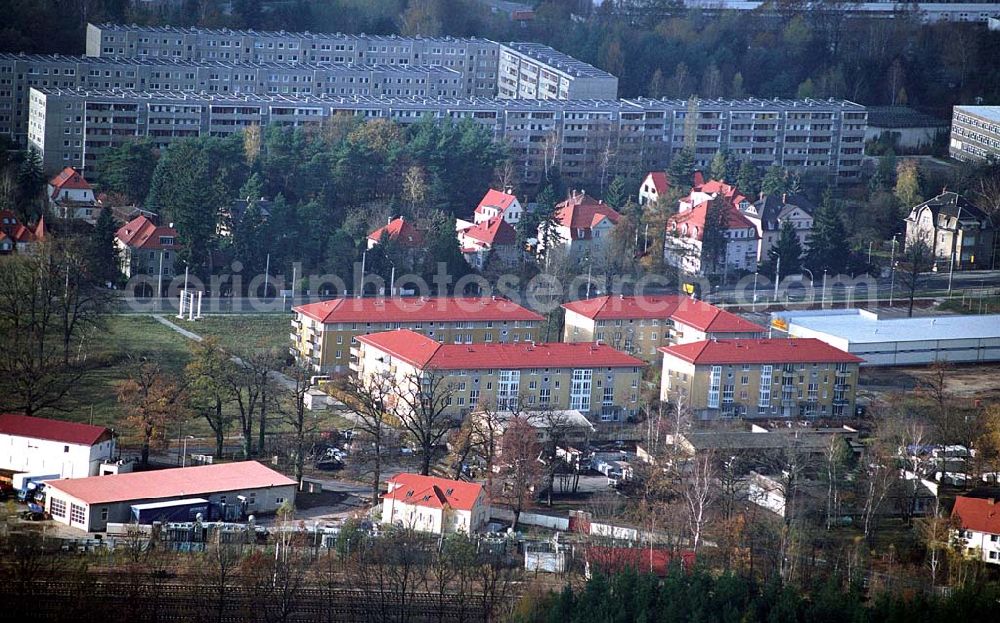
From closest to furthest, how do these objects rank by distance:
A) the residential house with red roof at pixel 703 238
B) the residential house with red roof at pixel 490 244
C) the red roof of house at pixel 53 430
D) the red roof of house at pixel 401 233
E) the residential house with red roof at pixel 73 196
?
the red roof of house at pixel 53 430 → the red roof of house at pixel 401 233 → the residential house with red roof at pixel 73 196 → the residential house with red roof at pixel 490 244 → the residential house with red roof at pixel 703 238

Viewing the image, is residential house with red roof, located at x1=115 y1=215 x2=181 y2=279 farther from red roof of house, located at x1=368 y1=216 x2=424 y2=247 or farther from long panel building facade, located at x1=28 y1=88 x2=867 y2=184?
long panel building facade, located at x1=28 y1=88 x2=867 y2=184

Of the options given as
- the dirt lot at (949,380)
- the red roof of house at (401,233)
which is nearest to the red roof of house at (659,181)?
the red roof of house at (401,233)

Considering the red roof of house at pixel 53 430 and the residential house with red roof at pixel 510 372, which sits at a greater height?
the residential house with red roof at pixel 510 372

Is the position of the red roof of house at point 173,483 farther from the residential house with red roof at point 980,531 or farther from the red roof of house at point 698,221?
the red roof of house at point 698,221

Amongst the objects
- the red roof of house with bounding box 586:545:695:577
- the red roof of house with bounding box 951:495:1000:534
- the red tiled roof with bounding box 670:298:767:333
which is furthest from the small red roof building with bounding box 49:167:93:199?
the red roof of house with bounding box 951:495:1000:534

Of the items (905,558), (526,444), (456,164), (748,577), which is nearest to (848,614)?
(748,577)

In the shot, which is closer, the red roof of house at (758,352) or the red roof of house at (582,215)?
the red roof of house at (758,352)
